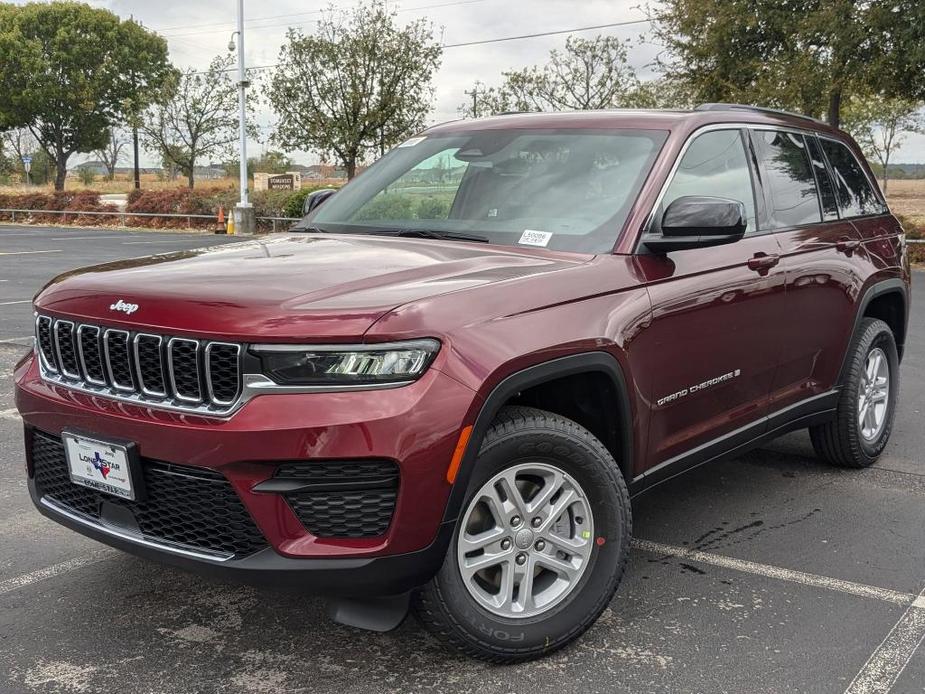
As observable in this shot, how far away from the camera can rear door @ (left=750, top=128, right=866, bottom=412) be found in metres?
4.41

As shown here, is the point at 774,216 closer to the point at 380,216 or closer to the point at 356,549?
the point at 380,216

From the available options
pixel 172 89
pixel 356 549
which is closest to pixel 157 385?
pixel 356 549

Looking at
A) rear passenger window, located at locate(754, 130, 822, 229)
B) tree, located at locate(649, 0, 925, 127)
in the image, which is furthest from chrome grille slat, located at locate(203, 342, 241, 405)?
tree, located at locate(649, 0, 925, 127)

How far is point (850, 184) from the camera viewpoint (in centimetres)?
537

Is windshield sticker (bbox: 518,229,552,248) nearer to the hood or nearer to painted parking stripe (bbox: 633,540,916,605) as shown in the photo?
the hood

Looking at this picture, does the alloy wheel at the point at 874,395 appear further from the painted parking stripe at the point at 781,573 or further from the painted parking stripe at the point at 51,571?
the painted parking stripe at the point at 51,571

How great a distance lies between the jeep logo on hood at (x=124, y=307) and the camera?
9.47 feet

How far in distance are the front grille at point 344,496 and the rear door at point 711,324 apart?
1134mm

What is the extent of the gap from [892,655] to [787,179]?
2.31 m

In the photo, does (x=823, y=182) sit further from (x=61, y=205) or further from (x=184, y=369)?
(x=61, y=205)

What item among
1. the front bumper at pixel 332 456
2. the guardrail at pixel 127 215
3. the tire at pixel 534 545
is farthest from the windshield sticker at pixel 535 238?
the guardrail at pixel 127 215

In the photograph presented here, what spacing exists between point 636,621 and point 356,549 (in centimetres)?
123

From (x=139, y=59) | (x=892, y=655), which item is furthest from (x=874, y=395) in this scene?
(x=139, y=59)

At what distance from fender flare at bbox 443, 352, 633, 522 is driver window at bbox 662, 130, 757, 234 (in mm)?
817
